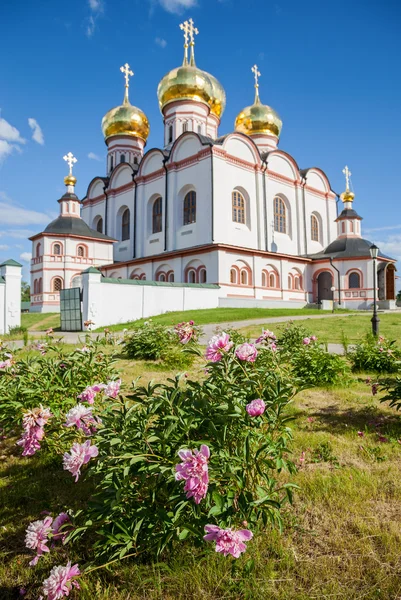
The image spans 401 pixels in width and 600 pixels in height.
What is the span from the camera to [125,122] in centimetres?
3247

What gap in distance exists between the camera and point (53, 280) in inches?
1056

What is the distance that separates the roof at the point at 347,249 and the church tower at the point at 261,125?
9203 millimetres

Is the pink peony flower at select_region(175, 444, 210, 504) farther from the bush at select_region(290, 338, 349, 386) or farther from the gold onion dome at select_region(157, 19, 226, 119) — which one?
the gold onion dome at select_region(157, 19, 226, 119)

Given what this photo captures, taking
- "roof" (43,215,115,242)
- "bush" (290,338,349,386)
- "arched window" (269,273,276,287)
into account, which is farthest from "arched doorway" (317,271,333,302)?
"bush" (290,338,349,386)

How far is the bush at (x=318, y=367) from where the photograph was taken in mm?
4977

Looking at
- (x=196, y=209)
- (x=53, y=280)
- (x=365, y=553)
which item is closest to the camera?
(x=365, y=553)

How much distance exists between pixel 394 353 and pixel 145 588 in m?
4.20

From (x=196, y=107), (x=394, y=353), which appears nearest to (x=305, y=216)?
(x=196, y=107)

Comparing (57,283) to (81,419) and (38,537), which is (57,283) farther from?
(38,537)

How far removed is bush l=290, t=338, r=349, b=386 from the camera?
498 centimetres

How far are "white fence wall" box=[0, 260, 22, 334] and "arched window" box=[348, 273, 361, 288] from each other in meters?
20.7

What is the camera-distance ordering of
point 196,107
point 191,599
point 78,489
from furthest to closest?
point 196,107, point 78,489, point 191,599

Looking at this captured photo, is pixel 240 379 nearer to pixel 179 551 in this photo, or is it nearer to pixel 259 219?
pixel 179 551

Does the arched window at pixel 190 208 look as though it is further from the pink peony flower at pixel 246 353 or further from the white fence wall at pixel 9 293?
the pink peony flower at pixel 246 353
